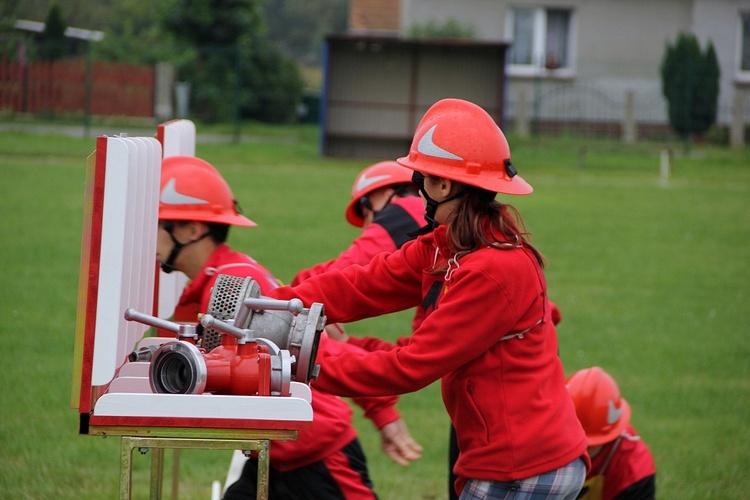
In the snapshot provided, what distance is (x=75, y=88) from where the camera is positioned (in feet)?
95.6

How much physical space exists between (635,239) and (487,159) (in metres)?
13.0

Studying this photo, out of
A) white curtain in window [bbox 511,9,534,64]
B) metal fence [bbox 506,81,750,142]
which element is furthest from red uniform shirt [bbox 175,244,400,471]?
white curtain in window [bbox 511,9,534,64]

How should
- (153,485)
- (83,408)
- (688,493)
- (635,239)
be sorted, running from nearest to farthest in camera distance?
(83,408), (153,485), (688,493), (635,239)

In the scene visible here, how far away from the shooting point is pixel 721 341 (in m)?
9.81

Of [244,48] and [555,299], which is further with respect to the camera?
[244,48]

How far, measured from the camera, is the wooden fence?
28.8 metres

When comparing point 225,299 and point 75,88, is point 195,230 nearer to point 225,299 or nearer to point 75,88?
point 225,299

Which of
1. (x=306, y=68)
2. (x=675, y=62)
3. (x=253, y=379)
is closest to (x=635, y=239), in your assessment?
(x=253, y=379)

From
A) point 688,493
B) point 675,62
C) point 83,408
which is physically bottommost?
point 688,493

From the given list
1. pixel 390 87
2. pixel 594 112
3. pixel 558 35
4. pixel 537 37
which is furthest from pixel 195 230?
pixel 558 35

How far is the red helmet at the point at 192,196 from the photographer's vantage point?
171 inches

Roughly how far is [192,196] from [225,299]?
114 cm

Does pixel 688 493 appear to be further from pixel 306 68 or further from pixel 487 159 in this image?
pixel 306 68

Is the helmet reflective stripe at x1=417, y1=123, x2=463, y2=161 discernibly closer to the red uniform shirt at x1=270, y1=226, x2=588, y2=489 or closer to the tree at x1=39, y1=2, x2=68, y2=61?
the red uniform shirt at x1=270, y1=226, x2=588, y2=489
